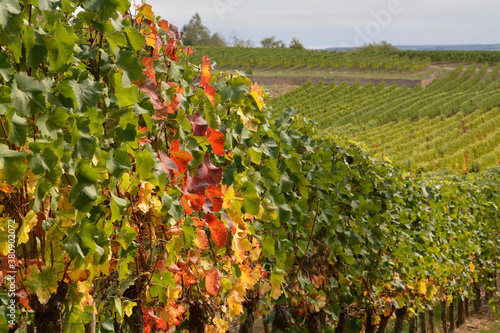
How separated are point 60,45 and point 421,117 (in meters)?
46.8

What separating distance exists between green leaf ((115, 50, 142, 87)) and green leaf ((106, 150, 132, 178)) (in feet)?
0.86

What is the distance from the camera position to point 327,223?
4.25 m

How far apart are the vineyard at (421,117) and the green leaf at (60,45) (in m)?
22.1

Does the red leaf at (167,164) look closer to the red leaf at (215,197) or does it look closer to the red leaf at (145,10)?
the red leaf at (215,197)

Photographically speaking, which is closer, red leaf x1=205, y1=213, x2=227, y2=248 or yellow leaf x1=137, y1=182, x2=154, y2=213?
yellow leaf x1=137, y1=182, x2=154, y2=213

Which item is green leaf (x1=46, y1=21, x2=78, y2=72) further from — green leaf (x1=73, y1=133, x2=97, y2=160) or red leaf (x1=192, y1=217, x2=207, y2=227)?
red leaf (x1=192, y1=217, x2=207, y2=227)

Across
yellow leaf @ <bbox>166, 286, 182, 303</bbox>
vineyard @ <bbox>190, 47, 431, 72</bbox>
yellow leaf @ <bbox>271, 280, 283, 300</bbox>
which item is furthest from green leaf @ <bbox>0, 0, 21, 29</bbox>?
vineyard @ <bbox>190, 47, 431, 72</bbox>

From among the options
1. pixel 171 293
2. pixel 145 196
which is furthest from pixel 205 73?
pixel 171 293

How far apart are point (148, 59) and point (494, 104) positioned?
1878 inches

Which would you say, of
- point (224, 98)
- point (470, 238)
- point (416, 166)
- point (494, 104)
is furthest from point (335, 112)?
point (224, 98)

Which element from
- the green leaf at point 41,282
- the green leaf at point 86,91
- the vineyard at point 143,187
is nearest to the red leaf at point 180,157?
the vineyard at point 143,187

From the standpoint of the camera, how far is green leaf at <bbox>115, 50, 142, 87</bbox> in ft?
5.78

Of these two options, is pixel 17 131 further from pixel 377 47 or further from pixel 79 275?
pixel 377 47

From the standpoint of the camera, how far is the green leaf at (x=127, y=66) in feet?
5.78
